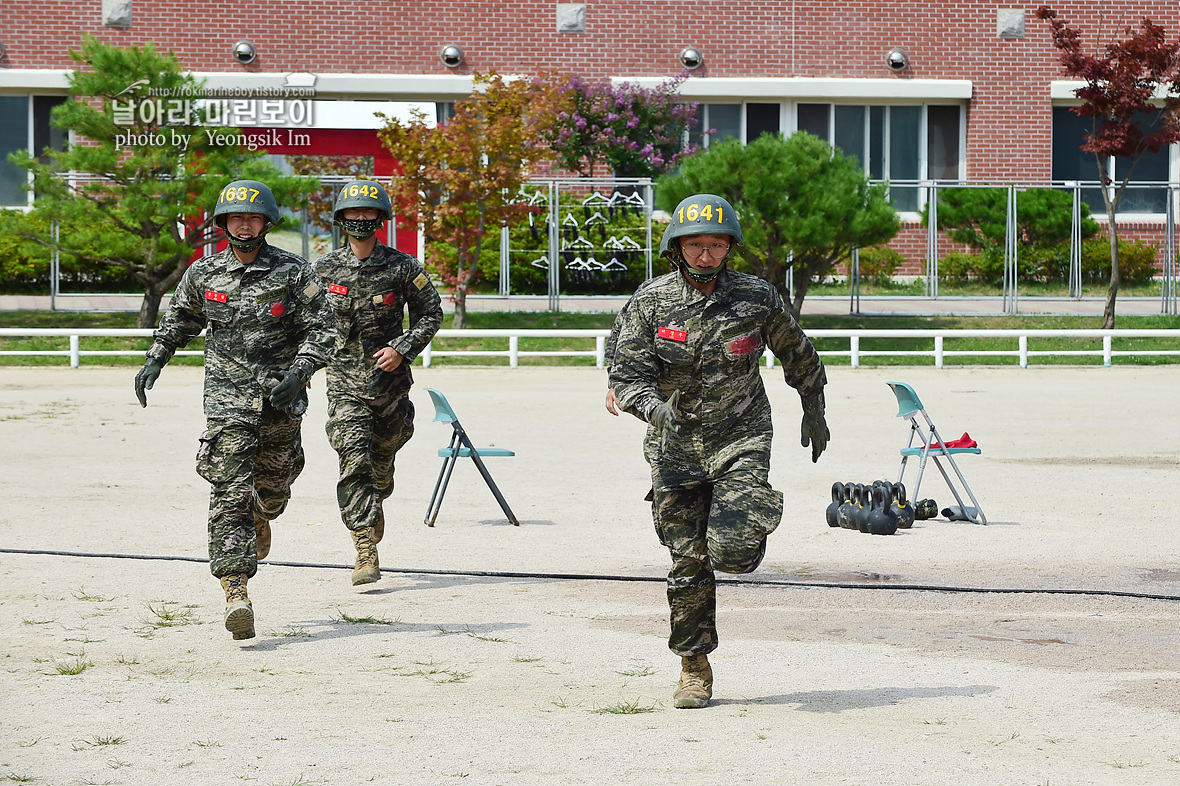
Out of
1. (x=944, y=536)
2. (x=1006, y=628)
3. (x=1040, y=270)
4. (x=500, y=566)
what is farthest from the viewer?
(x=1040, y=270)

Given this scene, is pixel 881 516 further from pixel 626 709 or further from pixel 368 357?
pixel 626 709

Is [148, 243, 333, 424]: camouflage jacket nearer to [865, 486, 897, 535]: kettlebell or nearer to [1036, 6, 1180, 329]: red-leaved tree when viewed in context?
[865, 486, 897, 535]: kettlebell

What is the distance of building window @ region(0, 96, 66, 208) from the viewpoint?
3553cm

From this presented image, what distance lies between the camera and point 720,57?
3619 cm

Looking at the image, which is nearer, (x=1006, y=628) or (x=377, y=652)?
(x=377, y=652)

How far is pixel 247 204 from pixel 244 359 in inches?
29.2

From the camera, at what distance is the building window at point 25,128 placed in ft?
117

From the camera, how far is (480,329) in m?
27.0

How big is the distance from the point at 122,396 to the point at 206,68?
17.6 meters

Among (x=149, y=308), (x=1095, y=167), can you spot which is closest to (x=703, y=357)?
(x=149, y=308)

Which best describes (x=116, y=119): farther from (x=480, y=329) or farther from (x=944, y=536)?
(x=944, y=536)

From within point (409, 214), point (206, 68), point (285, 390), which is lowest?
point (285, 390)

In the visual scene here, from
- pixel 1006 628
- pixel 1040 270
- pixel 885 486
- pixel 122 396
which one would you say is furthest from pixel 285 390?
pixel 1040 270

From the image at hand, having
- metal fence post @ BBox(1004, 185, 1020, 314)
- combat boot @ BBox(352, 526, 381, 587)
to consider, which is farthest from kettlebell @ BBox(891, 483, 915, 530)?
metal fence post @ BBox(1004, 185, 1020, 314)
